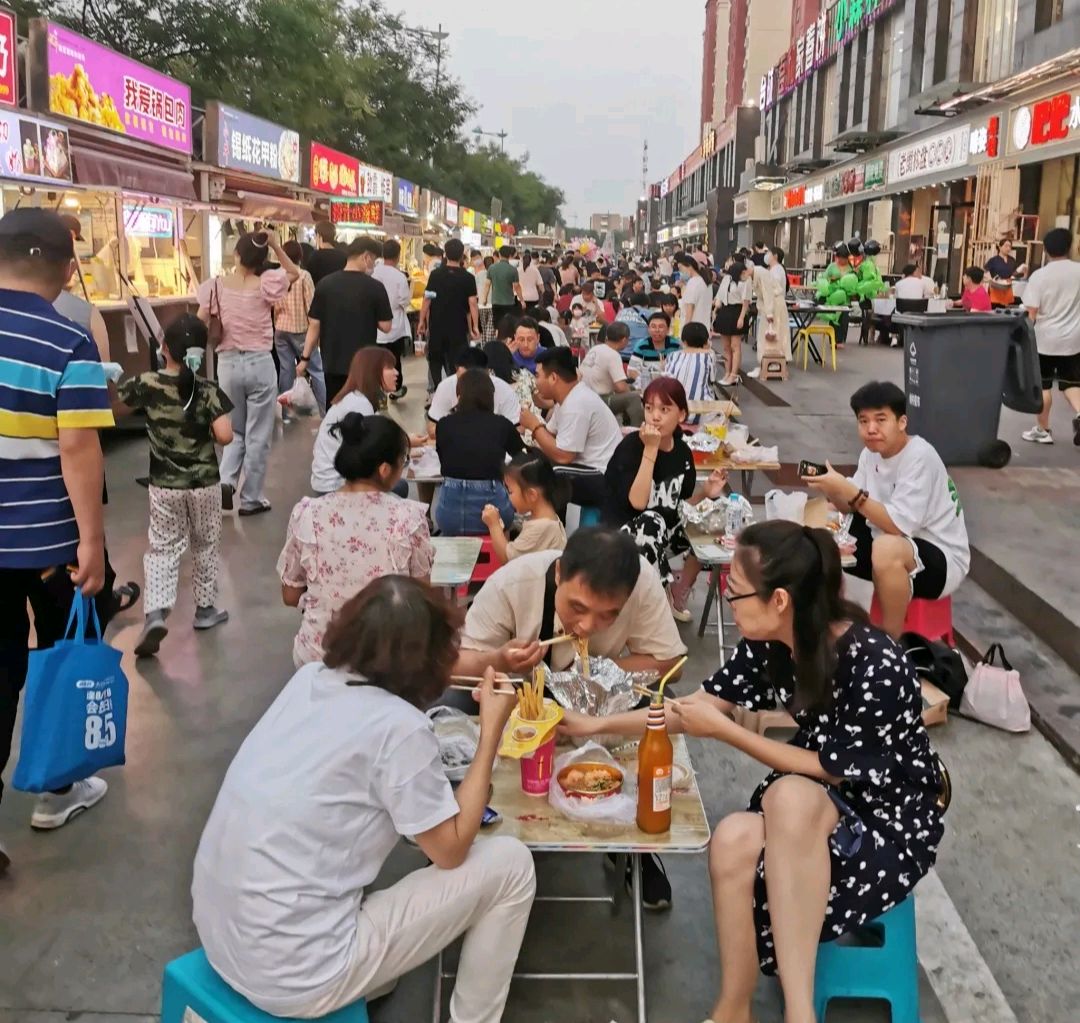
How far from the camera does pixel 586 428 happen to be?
6.42 metres

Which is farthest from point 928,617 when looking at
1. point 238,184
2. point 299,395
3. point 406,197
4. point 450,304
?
point 406,197

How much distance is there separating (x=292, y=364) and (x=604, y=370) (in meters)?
3.55

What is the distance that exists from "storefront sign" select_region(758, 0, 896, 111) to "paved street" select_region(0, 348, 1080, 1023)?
30.5 metres

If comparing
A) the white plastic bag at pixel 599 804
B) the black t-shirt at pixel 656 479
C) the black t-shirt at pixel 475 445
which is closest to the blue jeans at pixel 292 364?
the black t-shirt at pixel 475 445

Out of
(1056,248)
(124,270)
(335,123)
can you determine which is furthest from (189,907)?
(335,123)


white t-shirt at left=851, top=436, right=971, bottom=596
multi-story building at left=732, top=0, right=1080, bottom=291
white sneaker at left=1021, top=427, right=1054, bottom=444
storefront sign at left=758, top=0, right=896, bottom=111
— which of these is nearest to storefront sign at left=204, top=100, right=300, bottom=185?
multi-story building at left=732, top=0, right=1080, bottom=291

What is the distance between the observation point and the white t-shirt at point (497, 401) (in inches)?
268

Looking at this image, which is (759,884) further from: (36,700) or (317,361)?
(317,361)

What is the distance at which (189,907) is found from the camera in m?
3.37

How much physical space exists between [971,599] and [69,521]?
A: 4.87m

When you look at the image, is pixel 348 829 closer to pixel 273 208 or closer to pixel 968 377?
pixel 968 377

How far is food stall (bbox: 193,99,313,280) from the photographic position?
42.2 ft

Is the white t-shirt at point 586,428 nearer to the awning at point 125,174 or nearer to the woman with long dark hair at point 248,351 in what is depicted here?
the woman with long dark hair at point 248,351

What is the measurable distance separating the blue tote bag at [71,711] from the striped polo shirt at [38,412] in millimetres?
240
